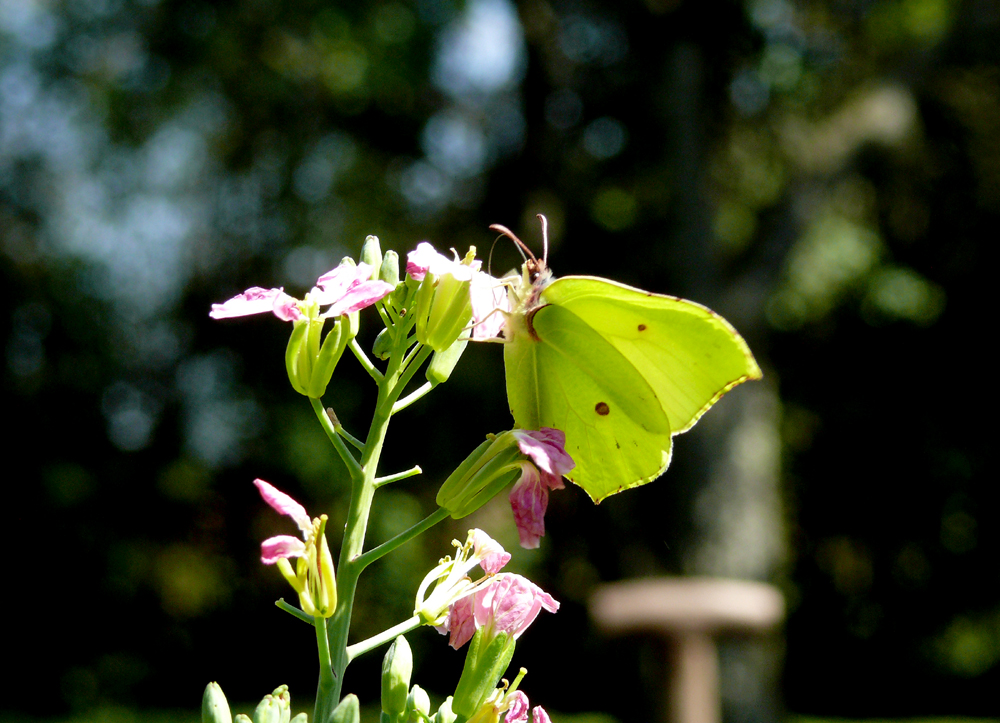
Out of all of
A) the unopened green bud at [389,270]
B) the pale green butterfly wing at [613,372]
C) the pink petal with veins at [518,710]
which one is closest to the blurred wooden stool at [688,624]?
the pale green butterfly wing at [613,372]

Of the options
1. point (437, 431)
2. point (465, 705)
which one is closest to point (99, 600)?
point (437, 431)

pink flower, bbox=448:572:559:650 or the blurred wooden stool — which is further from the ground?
pink flower, bbox=448:572:559:650

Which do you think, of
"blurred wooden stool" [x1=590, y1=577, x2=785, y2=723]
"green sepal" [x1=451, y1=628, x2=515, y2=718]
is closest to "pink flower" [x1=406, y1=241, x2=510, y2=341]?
"green sepal" [x1=451, y1=628, x2=515, y2=718]

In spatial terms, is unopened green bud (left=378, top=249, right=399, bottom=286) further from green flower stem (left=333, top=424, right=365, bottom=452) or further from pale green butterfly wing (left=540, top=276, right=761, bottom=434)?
pale green butterfly wing (left=540, top=276, right=761, bottom=434)

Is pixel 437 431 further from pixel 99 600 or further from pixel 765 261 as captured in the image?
pixel 99 600

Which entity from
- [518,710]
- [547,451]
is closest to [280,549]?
[547,451]

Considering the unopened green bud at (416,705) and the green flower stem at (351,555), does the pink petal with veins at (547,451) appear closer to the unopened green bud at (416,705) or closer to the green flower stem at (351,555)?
the green flower stem at (351,555)
